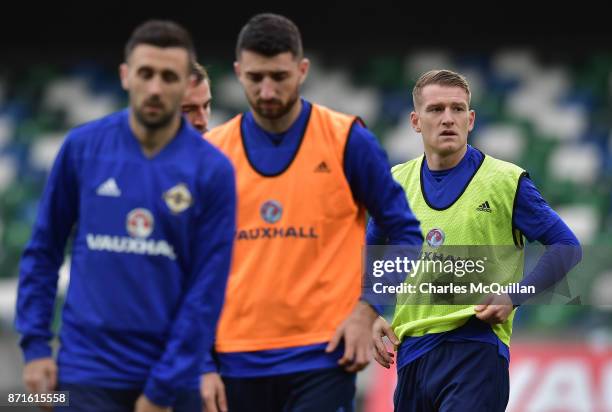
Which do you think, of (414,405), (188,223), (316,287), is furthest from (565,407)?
(188,223)

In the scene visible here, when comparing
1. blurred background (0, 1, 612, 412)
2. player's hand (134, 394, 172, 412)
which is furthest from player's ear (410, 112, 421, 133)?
blurred background (0, 1, 612, 412)

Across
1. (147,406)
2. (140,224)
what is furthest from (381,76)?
(147,406)

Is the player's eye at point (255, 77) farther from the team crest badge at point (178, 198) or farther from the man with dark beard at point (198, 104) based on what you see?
the man with dark beard at point (198, 104)

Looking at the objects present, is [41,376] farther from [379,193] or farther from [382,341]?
[382,341]

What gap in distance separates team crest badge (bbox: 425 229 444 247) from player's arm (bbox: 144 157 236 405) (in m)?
1.63

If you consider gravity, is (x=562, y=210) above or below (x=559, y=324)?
above

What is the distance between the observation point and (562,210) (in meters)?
13.2

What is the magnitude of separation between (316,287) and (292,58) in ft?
2.79

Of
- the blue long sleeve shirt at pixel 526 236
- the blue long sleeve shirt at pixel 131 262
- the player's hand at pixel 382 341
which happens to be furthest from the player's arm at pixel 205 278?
the player's hand at pixel 382 341

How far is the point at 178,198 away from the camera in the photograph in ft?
12.8

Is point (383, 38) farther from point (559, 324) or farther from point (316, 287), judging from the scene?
point (316, 287)

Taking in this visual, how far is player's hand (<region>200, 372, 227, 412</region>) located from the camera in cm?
432

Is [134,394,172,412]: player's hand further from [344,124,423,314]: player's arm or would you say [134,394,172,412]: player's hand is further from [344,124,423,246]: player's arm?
[344,124,423,246]: player's arm

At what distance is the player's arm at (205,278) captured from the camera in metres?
3.81
